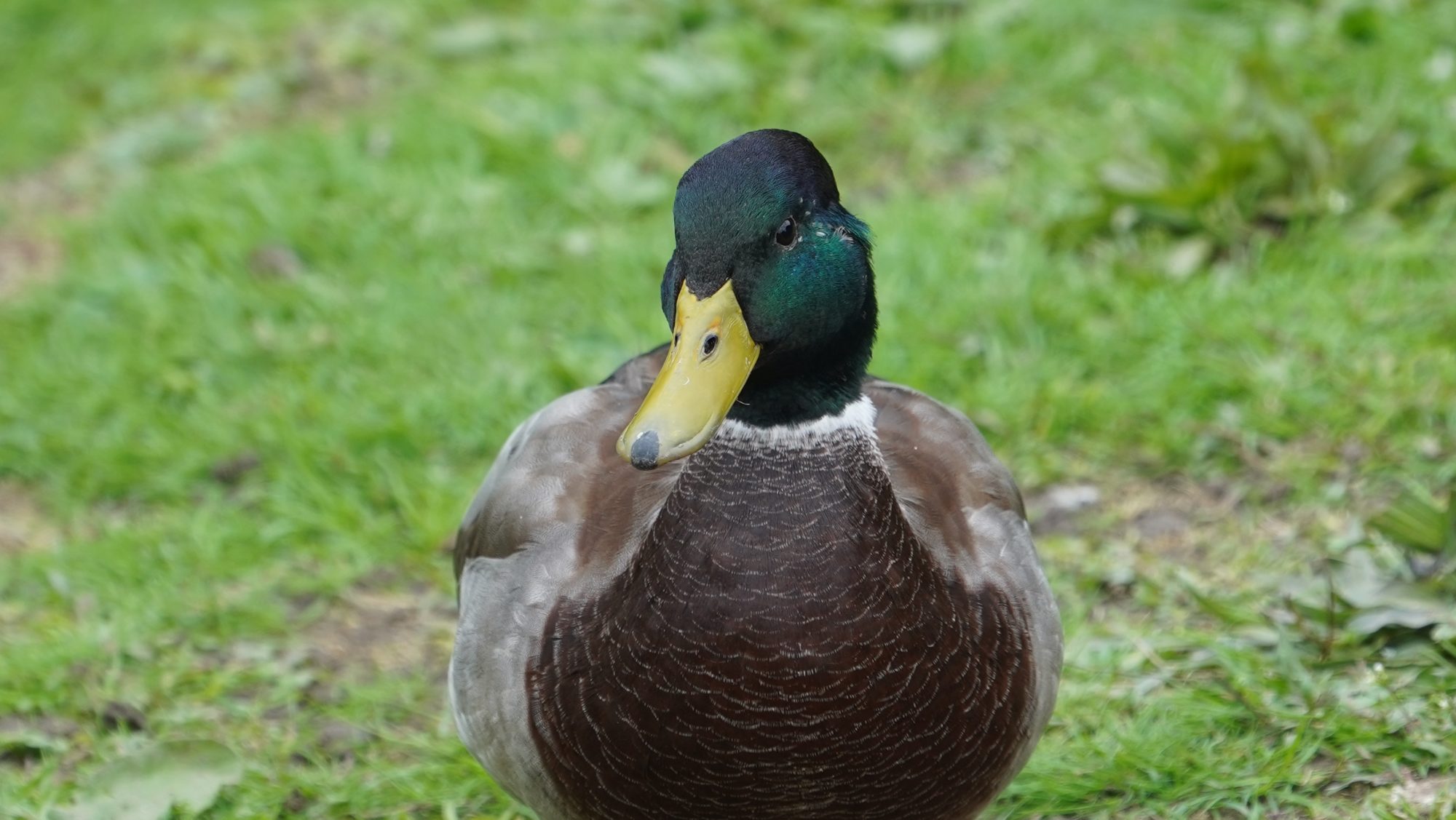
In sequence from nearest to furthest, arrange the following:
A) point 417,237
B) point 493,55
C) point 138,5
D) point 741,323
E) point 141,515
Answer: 1. point 741,323
2. point 141,515
3. point 417,237
4. point 493,55
5. point 138,5

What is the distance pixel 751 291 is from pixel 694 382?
0.52ft

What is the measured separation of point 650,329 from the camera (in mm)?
4668

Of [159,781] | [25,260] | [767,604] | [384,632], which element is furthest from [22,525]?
[767,604]

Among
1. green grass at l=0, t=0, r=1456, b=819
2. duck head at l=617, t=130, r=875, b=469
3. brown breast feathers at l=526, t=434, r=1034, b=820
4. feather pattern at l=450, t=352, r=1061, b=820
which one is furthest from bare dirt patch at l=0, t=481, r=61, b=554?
duck head at l=617, t=130, r=875, b=469

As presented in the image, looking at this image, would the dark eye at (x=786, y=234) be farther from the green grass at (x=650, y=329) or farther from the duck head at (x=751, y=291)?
the green grass at (x=650, y=329)

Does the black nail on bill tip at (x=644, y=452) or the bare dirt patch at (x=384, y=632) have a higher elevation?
the black nail on bill tip at (x=644, y=452)

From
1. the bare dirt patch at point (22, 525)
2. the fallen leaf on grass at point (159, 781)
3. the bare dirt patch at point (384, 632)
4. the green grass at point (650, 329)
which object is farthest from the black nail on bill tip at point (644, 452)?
the bare dirt patch at point (22, 525)

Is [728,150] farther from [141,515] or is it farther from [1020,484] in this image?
[141,515]

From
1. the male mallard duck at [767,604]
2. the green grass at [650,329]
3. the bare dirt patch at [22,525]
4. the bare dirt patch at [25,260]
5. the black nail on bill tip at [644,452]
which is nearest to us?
the black nail on bill tip at [644,452]

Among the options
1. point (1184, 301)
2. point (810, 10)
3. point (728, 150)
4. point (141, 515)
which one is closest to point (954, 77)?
point (810, 10)

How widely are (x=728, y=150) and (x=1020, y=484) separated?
1.88 metres

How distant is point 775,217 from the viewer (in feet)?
7.62

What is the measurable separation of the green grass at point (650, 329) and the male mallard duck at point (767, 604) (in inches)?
23.0

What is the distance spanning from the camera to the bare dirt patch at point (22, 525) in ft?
14.0
